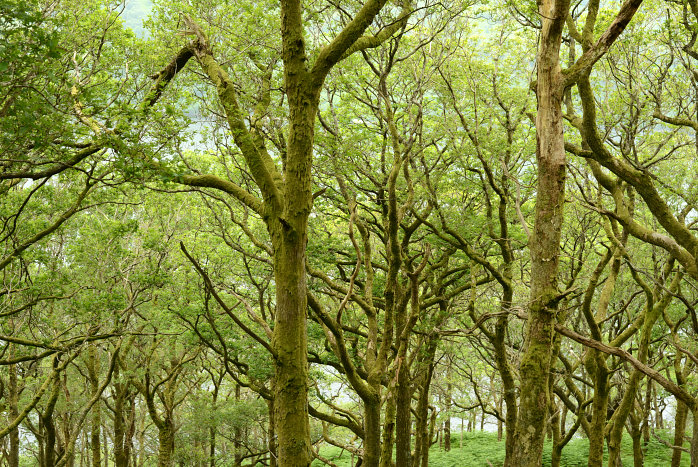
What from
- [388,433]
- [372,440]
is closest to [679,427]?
[388,433]

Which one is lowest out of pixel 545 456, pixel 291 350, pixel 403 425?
pixel 545 456

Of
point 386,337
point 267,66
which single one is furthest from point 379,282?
point 267,66

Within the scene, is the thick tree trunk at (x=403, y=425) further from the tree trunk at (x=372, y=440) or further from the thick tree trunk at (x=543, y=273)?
the thick tree trunk at (x=543, y=273)

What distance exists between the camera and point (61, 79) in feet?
20.7

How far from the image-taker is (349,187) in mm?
11430

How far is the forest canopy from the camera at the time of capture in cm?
502

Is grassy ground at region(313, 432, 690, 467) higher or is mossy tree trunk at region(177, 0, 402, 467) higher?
mossy tree trunk at region(177, 0, 402, 467)

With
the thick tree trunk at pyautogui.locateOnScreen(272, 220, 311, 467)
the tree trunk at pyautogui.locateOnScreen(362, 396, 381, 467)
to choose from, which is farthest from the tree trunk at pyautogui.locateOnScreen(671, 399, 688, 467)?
the thick tree trunk at pyautogui.locateOnScreen(272, 220, 311, 467)

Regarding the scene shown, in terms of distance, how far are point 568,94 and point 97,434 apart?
14904mm

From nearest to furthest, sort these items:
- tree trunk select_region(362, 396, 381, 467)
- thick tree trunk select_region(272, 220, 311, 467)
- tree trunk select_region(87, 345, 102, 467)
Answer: thick tree trunk select_region(272, 220, 311, 467)
tree trunk select_region(362, 396, 381, 467)
tree trunk select_region(87, 345, 102, 467)

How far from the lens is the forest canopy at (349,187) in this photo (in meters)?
5.02

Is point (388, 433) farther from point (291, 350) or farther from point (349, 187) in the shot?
point (349, 187)

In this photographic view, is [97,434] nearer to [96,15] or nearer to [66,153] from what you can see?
[96,15]

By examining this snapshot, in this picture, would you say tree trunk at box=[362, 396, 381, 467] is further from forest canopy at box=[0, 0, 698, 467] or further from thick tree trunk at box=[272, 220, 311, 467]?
thick tree trunk at box=[272, 220, 311, 467]
